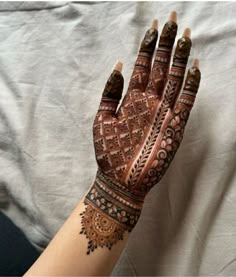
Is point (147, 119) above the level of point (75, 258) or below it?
above

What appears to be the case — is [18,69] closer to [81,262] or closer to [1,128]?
[1,128]

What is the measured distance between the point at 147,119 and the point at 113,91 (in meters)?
0.07

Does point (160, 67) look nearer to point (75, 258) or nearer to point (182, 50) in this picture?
point (182, 50)

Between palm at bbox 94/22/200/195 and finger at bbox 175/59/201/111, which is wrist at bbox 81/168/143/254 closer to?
palm at bbox 94/22/200/195

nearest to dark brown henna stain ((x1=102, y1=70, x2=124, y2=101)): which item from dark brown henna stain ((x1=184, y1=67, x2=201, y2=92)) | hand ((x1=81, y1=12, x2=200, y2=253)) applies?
hand ((x1=81, y1=12, x2=200, y2=253))

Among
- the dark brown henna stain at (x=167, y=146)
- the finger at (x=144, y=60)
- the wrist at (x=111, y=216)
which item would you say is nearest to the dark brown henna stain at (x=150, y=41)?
the finger at (x=144, y=60)

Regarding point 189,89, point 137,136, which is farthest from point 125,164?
point 189,89

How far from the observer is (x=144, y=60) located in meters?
0.63

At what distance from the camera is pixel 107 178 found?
1.98 feet

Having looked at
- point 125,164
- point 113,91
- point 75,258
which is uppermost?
point 113,91

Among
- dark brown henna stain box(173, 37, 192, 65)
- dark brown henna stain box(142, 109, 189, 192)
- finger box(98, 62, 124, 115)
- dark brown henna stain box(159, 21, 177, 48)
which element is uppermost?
dark brown henna stain box(159, 21, 177, 48)

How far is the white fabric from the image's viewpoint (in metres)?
0.66

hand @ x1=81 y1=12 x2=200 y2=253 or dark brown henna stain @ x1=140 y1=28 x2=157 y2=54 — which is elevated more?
dark brown henna stain @ x1=140 y1=28 x2=157 y2=54

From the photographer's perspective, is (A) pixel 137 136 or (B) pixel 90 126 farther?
(B) pixel 90 126
